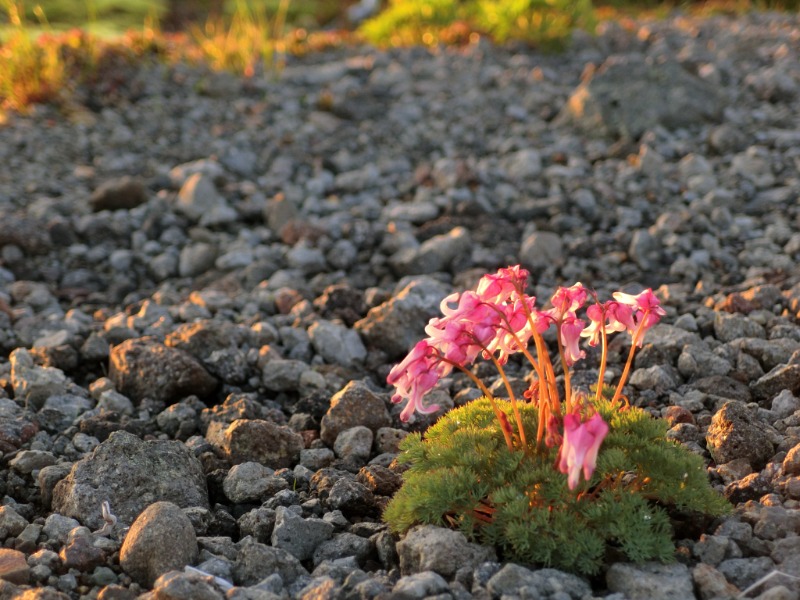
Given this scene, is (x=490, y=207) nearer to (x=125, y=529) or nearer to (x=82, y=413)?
(x=82, y=413)

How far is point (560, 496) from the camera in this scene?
2688 millimetres

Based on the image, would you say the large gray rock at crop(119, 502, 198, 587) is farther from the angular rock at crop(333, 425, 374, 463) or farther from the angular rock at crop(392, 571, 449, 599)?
the angular rock at crop(333, 425, 374, 463)

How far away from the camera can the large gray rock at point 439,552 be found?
270 centimetres

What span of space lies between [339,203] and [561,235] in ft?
5.49

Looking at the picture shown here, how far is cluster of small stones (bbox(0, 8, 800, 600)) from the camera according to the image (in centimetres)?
286

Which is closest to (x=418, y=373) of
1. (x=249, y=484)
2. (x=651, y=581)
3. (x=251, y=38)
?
(x=651, y=581)

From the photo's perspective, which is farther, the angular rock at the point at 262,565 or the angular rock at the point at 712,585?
the angular rock at the point at 262,565

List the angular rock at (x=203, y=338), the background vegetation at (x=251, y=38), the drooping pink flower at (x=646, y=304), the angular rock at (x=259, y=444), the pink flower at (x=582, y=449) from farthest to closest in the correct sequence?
the background vegetation at (x=251, y=38) → the angular rock at (x=203, y=338) → the angular rock at (x=259, y=444) → the drooping pink flower at (x=646, y=304) → the pink flower at (x=582, y=449)

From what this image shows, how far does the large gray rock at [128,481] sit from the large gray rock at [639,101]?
4853mm

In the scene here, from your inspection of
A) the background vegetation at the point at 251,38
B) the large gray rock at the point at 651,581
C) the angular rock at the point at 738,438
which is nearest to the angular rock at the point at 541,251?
the angular rock at the point at 738,438

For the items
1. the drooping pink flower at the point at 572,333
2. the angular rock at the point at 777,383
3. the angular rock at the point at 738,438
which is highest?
the drooping pink flower at the point at 572,333

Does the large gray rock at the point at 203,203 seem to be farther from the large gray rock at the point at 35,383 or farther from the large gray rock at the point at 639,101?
the large gray rock at the point at 639,101

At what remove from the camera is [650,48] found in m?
8.84

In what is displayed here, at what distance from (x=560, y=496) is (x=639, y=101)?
5.08m
